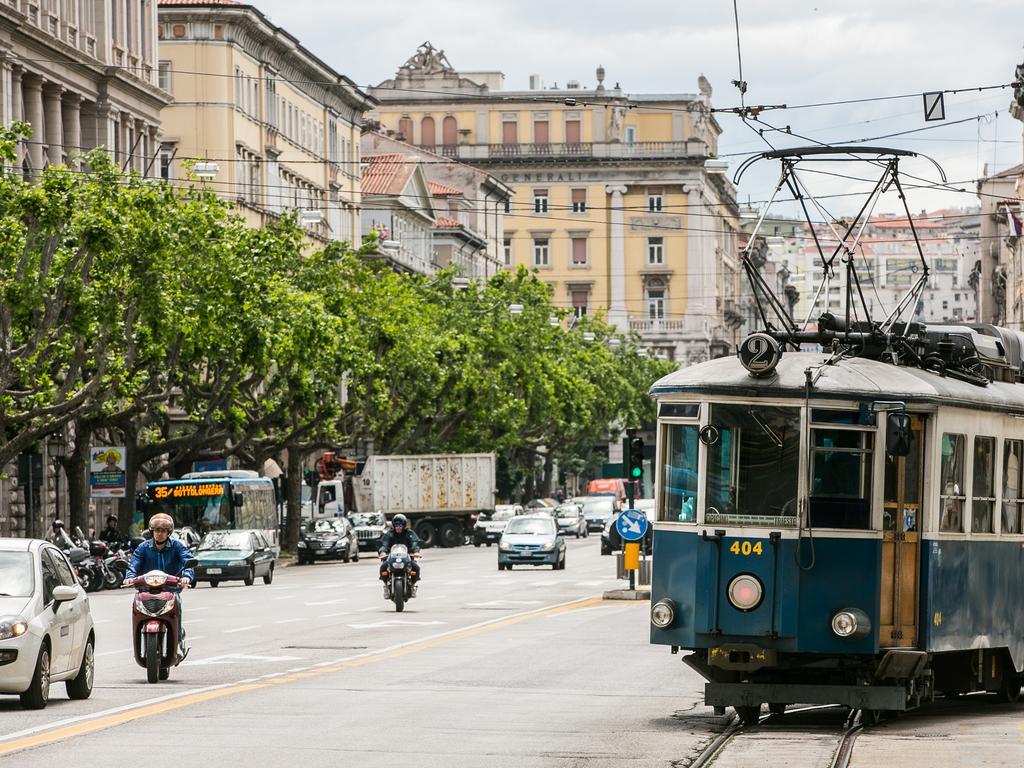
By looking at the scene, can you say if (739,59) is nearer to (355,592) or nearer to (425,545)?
(355,592)

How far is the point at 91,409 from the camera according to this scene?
4419 centimetres

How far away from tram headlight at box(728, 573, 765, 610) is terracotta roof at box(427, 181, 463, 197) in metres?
105

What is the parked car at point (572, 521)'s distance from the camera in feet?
283

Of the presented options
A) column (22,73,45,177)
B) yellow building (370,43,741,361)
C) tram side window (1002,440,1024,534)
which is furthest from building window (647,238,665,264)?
tram side window (1002,440,1024,534)

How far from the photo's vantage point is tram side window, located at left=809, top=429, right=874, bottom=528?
16.0m

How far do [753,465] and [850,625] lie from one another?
4.69 ft

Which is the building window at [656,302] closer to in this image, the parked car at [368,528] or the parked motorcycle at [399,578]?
the parked car at [368,528]

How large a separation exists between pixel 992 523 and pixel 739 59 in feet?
41.4

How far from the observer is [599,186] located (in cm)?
13762

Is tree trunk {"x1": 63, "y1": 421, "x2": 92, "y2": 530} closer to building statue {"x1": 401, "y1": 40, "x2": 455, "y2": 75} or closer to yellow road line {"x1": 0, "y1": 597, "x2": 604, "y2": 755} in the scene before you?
yellow road line {"x1": 0, "y1": 597, "x2": 604, "y2": 755}

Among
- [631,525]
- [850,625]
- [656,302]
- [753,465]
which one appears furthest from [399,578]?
[656,302]

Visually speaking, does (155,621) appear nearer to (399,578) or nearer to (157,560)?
(157,560)

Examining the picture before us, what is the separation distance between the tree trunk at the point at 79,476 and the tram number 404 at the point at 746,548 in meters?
35.6

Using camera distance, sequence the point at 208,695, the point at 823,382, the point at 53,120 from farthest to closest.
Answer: the point at 53,120
the point at 208,695
the point at 823,382
